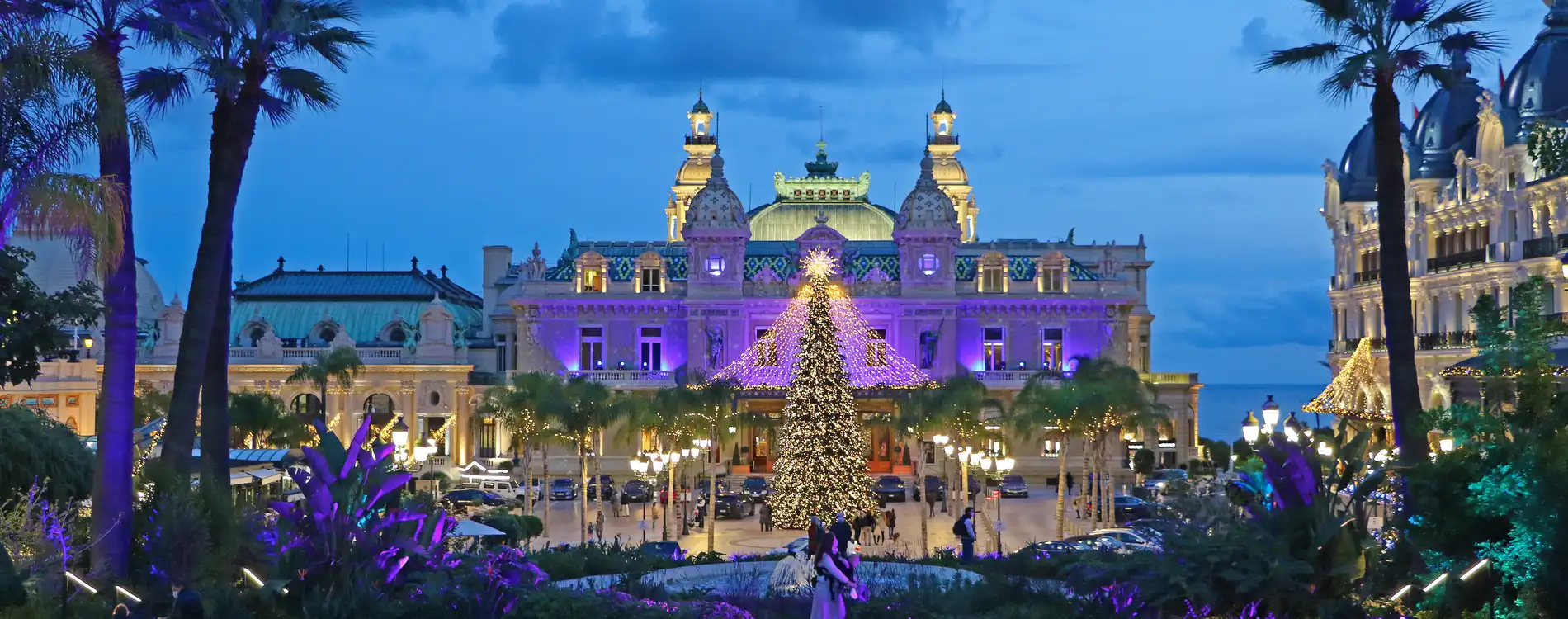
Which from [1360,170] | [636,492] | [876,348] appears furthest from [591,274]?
[1360,170]

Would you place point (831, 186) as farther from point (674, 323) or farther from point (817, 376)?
point (817, 376)

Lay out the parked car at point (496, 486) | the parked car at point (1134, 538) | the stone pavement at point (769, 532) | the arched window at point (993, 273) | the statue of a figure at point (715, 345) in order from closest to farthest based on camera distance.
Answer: the parked car at point (1134, 538) → the stone pavement at point (769, 532) → the parked car at point (496, 486) → the statue of a figure at point (715, 345) → the arched window at point (993, 273)

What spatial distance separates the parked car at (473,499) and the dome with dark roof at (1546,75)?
4018cm

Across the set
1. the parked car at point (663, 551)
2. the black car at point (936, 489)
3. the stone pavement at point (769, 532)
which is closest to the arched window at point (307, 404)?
the stone pavement at point (769, 532)

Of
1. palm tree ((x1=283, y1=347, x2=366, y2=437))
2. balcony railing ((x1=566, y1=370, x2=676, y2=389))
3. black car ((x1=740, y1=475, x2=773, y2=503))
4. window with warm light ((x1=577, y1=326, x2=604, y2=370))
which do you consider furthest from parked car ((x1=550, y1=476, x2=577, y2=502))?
palm tree ((x1=283, y1=347, x2=366, y2=437))

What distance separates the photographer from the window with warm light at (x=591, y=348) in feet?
276

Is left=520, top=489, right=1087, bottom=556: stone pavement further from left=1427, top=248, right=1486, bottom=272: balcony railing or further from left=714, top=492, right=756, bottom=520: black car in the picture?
left=1427, top=248, right=1486, bottom=272: balcony railing

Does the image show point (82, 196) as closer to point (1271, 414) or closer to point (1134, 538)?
point (1134, 538)

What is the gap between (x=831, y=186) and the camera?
319 feet

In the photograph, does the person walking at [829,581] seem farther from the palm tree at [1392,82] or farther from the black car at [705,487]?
the black car at [705,487]

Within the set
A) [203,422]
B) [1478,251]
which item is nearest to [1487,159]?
[1478,251]

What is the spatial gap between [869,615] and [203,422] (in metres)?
15.2

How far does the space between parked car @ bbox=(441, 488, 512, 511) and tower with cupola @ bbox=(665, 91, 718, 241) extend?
116 feet

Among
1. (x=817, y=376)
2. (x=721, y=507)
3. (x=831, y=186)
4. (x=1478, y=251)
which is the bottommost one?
(x=721, y=507)
